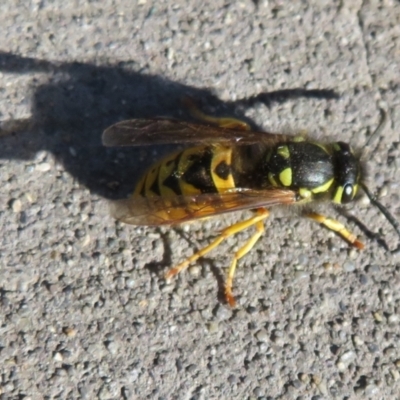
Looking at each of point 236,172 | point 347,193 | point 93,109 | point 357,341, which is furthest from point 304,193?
point 93,109

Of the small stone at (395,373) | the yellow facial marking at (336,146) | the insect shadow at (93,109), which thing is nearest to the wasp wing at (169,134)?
the yellow facial marking at (336,146)

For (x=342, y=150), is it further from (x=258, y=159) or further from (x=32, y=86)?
(x=32, y=86)

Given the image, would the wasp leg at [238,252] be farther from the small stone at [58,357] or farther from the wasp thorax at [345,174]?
the small stone at [58,357]

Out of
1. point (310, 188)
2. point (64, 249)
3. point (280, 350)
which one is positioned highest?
point (310, 188)

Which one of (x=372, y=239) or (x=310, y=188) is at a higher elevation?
(x=310, y=188)

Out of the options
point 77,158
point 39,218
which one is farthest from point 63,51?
point 39,218

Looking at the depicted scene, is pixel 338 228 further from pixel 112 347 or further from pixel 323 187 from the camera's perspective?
pixel 112 347
